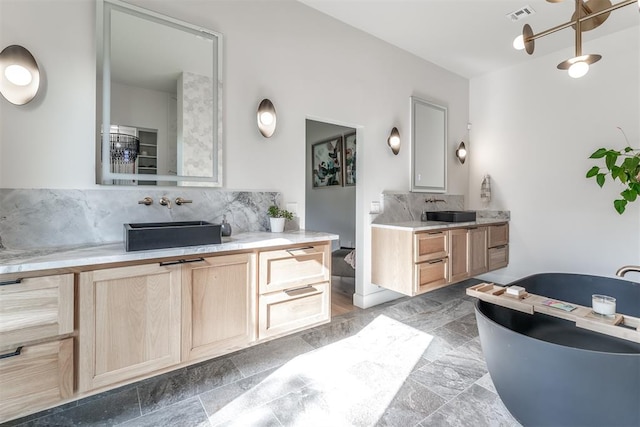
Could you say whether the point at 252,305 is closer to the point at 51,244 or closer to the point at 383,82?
the point at 51,244

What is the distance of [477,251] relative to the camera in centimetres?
366

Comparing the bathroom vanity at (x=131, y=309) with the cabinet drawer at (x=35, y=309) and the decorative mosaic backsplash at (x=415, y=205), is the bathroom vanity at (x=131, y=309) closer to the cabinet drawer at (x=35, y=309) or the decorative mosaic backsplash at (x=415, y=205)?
the cabinet drawer at (x=35, y=309)

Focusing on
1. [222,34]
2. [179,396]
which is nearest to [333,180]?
[222,34]

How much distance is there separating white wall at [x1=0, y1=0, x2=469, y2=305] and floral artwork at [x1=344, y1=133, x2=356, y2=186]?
4.28ft

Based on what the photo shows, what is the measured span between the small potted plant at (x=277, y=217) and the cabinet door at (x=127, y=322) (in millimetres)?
913

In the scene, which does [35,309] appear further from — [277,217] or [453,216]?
[453,216]

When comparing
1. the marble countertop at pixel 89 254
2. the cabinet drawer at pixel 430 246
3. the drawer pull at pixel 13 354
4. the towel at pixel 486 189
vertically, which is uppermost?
the towel at pixel 486 189

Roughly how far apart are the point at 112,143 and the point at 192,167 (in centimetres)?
51

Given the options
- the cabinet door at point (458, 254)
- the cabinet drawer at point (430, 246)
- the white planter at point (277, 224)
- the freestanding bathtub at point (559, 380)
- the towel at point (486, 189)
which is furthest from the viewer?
the towel at point (486, 189)

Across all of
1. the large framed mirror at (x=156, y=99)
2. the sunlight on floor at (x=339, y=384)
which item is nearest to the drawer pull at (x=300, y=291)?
the sunlight on floor at (x=339, y=384)

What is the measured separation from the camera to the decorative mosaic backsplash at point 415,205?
3548mm

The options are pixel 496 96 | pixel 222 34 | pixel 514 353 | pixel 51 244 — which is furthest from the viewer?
pixel 496 96

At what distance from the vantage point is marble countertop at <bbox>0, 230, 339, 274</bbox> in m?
1.33

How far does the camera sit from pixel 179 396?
185 cm
